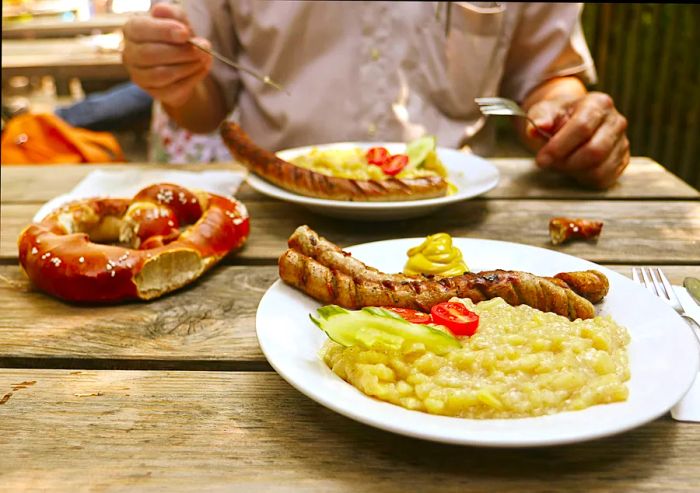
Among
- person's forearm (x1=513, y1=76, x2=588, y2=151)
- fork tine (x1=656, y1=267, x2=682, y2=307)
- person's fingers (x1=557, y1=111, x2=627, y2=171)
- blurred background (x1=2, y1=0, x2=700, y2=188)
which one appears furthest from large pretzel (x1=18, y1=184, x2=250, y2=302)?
blurred background (x1=2, y1=0, x2=700, y2=188)

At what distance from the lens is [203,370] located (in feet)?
3.77

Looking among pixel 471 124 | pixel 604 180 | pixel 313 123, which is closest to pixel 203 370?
pixel 604 180

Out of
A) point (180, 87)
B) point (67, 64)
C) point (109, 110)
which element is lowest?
point (109, 110)

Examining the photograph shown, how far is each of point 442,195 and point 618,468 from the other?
3.23 feet

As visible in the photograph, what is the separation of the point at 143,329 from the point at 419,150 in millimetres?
1052

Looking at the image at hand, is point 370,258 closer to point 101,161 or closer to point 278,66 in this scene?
point 278,66

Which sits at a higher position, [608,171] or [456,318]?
[456,318]

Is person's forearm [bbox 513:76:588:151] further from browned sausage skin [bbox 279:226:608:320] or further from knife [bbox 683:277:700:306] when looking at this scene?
browned sausage skin [bbox 279:226:608:320]

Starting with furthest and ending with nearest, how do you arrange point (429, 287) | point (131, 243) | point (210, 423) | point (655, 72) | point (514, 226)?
point (655, 72)
point (514, 226)
point (131, 243)
point (429, 287)
point (210, 423)

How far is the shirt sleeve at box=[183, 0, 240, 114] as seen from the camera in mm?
2701

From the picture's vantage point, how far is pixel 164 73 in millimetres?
2061

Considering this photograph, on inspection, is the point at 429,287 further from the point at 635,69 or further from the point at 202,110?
the point at 635,69

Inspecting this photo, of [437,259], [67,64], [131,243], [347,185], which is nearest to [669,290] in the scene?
[437,259]

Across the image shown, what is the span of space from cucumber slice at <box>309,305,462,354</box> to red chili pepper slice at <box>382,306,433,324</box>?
7cm
